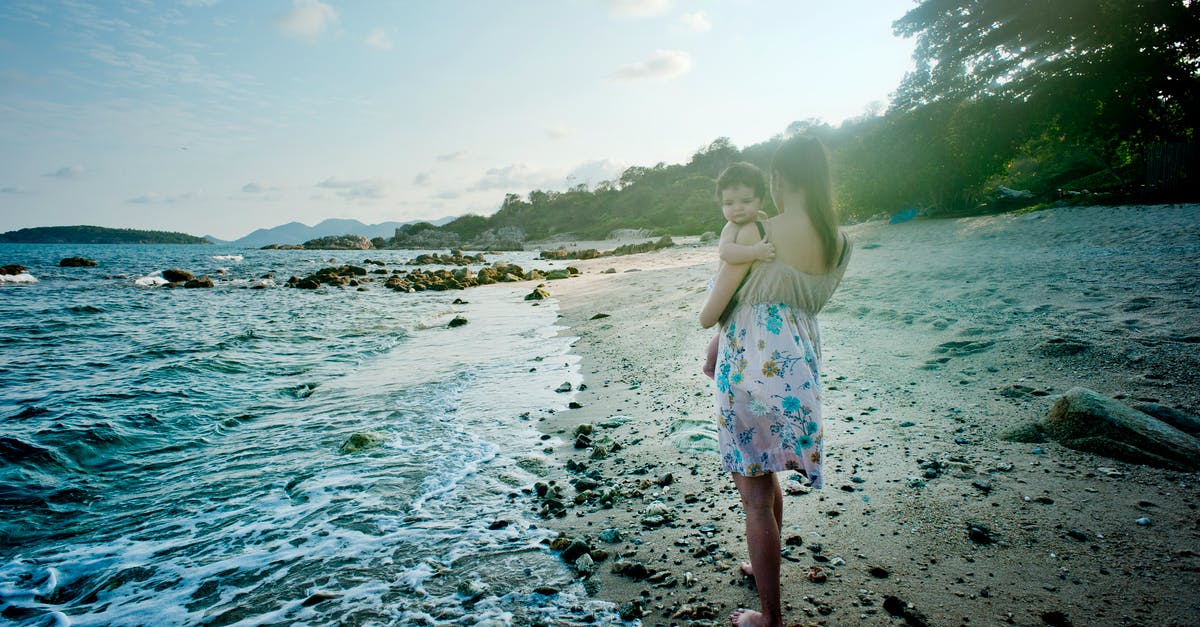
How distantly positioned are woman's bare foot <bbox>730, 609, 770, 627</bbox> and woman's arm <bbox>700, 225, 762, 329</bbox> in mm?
1378

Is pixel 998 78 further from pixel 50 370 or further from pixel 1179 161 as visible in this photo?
pixel 50 370

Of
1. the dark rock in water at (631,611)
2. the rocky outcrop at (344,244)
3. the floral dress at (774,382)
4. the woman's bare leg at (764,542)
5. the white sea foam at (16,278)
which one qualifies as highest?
the rocky outcrop at (344,244)

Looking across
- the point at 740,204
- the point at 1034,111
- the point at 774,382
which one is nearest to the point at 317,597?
the point at 774,382

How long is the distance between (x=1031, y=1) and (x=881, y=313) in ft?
65.7

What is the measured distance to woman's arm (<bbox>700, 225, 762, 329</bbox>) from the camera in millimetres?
2428

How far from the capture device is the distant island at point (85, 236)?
159375 mm

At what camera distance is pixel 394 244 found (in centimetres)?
11906

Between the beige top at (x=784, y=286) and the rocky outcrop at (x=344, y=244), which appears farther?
the rocky outcrop at (x=344, y=244)

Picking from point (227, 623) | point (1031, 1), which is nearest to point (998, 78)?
point (1031, 1)

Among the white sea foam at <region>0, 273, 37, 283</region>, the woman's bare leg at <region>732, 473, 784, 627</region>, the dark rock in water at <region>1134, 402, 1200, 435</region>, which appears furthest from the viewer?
the white sea foam at <region>0, 273, 37, 283</region>

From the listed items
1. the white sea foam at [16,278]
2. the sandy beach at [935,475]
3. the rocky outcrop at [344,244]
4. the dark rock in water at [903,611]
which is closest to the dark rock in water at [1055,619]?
the sandy beach at [935,475]

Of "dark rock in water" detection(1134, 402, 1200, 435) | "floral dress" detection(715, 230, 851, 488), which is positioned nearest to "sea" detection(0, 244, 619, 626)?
"floral dress" detection(715, 230, 851, 488)

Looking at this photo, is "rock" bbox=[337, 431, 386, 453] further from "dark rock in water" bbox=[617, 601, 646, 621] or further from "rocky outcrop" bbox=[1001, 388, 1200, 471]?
"rocky outcrop" bbox=[1001, 388, 1200, 471]

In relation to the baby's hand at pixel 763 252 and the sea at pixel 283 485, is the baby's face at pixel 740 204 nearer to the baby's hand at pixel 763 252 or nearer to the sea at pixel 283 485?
the baby's hand at pixel 763 252
